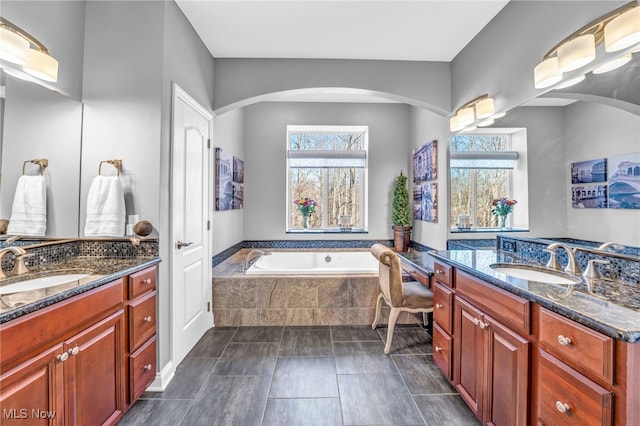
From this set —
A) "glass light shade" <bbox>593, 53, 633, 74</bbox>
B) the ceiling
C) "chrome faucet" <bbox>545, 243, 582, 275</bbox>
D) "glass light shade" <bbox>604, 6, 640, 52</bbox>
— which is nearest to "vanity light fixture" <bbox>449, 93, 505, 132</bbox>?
the ceiling

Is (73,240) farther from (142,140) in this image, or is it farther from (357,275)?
(357,275)

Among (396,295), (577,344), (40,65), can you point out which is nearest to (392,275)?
(396,295)

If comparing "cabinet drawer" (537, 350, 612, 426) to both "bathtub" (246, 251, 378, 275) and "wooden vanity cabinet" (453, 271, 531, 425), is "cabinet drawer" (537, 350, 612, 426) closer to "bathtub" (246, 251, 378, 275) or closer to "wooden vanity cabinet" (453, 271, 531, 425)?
"wooden vanity cabinet" (453, 271, 531, 425)

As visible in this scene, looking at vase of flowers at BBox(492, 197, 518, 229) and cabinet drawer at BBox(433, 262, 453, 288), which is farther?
vase of flowers at BBox(492, 197, 518, 229)

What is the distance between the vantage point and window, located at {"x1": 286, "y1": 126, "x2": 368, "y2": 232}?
14.7ft

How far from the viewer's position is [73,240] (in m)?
2.00

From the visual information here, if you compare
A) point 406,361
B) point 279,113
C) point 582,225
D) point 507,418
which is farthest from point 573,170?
point 279,113

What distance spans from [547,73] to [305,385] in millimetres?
2565

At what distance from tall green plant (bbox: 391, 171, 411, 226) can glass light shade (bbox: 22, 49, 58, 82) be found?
365cm

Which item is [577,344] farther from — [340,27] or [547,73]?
[340,27]

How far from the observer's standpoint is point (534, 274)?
174 cm

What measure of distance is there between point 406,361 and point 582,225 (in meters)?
1.56

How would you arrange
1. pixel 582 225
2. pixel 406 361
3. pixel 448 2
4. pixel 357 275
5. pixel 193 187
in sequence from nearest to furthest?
pixel 582 225 → pixel 448 2 → pixel 406 361 → pixel 193 187 → pixel 357 275

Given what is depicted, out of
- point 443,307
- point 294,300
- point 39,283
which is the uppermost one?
point 39,283
